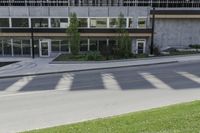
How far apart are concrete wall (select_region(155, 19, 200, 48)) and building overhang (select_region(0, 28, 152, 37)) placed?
3177 millimetres

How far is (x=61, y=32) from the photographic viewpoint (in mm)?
34938

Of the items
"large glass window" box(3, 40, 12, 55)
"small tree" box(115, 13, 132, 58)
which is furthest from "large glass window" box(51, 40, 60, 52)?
"small tree" box(115, 13, 132, 58)

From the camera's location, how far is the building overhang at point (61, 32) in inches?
1375

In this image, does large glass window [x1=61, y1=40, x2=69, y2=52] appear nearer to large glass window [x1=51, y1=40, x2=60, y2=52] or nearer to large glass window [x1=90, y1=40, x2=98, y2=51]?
large glass window [x1=51, y1=40, x2=60, y2=52]

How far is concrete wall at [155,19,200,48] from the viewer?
37.6m

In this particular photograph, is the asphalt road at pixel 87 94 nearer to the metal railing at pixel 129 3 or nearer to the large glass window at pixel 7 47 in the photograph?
the large glass window at pixel 7 47

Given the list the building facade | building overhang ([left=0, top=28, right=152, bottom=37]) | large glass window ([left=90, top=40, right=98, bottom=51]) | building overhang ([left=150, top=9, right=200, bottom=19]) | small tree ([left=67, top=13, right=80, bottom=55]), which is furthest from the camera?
building overhang ([left=150, top=9, right=200, bottom=19])

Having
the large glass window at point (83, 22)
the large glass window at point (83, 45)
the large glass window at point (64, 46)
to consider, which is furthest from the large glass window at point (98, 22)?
the large glass window at point (64, 46)

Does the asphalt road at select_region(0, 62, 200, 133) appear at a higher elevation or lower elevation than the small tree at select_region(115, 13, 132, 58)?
lower

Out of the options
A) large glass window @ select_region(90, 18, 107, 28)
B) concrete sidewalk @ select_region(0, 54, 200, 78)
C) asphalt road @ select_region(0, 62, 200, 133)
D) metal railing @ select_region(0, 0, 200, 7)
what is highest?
metal railing @ select_region(0, 0, 200, 7)

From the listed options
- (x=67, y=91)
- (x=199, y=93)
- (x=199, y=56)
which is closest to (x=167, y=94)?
(x=199, y=93)

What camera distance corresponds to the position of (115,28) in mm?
34781

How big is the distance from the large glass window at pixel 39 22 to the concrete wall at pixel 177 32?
14.1 meters

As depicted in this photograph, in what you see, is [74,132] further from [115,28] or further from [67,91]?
[115,28]
